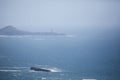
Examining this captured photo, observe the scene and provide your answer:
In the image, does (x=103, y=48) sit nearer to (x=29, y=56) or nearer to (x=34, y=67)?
(x=29, y=56)

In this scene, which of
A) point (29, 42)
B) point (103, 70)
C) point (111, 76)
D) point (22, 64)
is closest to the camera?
point (111, 76)

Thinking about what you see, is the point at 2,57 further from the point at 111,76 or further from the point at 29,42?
the point at 29,42

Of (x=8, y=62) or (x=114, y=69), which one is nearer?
(x=114, y=69)

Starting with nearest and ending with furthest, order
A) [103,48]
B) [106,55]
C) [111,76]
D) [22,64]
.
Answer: [111,76]
[22,64]
[106,55]
[103,48]

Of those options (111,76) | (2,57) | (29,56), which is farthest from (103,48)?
(111,76)

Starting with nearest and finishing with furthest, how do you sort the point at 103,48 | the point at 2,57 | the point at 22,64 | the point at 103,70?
the point at 103,70 < the point at 22,64 < the point at 2,57 < the point at 103,48

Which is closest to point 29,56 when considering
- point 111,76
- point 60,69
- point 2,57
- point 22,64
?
point 2,57

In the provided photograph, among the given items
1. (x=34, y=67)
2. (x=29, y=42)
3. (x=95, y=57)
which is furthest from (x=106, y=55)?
(x=29, y=42)

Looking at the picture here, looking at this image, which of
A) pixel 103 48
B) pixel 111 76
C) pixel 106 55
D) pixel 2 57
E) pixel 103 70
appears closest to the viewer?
pixel 111 76

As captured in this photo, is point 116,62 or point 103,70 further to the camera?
point 116,62
